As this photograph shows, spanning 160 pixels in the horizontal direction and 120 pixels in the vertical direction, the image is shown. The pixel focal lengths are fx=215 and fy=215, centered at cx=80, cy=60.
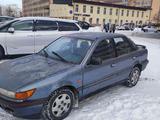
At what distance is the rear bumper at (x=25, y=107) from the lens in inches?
→ 130

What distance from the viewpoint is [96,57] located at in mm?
4312

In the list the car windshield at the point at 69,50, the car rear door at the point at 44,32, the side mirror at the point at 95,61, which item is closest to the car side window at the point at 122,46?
the car windshield at the point at 69,50

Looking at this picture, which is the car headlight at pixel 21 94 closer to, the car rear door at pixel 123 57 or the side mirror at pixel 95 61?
the side mirror at pixel 95 61

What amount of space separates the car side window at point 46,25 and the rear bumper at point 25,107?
533 cm

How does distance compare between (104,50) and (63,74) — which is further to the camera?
(104,50)

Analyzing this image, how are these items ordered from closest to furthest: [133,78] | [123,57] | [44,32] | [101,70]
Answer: [101,70]
[123,57]
[133,78]
[44,32]

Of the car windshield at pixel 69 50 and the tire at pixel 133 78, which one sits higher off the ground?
the car windshield at pixel 69 50

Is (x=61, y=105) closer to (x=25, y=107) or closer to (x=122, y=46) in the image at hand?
(x=25, y=107)

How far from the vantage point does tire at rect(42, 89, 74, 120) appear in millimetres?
3543

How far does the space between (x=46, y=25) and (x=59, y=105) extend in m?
5.44

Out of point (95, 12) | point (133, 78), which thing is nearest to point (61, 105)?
point (133, 78)

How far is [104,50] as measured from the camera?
4.60m

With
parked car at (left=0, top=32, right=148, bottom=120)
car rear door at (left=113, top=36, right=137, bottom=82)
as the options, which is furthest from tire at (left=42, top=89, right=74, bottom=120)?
car rear door at (left=113, top=36, right=137, bottom=82)

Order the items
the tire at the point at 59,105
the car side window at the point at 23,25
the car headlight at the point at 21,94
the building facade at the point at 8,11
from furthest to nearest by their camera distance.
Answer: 1. the building facade at the point at 8,11
2. the car side window at the point at 23,25
3. the tire at the point at 59,105
4. the car headlight at the point at 21,94
